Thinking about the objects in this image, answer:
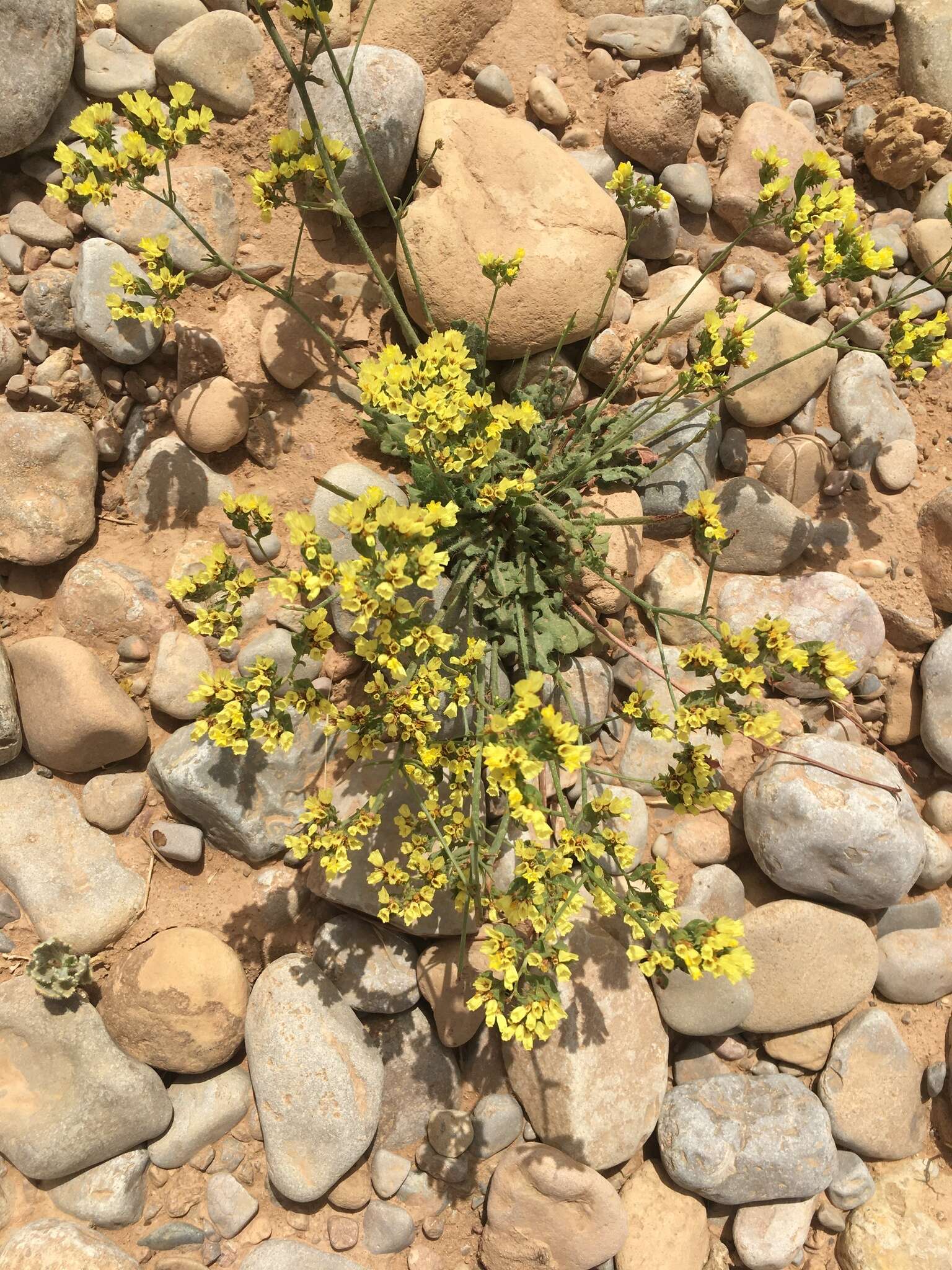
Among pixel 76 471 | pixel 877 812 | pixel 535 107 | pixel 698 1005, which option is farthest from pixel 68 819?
pixel 535 107

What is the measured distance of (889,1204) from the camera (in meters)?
3.98

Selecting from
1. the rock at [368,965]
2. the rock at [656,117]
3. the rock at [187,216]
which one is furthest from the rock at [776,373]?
the rock at [368,965]

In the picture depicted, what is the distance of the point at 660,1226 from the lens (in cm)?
378

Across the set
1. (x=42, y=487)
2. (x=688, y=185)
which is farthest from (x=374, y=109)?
(x=42, y=487)

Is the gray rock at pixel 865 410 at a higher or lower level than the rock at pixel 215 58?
lower

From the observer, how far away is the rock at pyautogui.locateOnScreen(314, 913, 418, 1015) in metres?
3.82

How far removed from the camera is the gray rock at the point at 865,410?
4.60 metres

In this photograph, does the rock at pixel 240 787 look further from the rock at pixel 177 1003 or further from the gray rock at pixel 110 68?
the gray rock at pixel 110 68

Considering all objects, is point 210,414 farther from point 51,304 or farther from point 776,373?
point 776,373

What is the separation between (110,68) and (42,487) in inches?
88.7

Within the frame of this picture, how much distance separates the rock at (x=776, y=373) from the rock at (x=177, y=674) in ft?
10.2

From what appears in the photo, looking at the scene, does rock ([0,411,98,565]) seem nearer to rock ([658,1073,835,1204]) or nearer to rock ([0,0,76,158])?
rock ([0,0,76,158])

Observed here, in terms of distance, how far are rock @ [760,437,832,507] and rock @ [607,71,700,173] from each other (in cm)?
182

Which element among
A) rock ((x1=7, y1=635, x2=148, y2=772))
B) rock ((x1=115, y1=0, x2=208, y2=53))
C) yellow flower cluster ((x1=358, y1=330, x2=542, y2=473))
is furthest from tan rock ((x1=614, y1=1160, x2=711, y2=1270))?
rock ((x1=115, y1=0, x2=208, y2=53))
